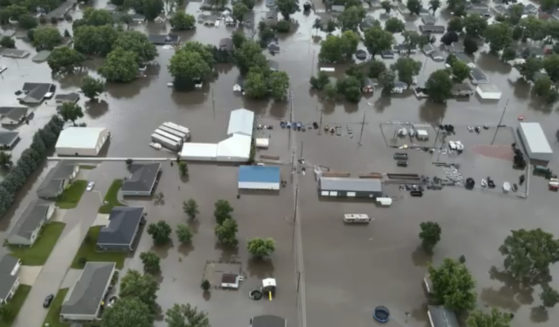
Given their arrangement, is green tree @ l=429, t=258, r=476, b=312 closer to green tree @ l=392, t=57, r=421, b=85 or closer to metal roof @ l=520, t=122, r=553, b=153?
metal roof @ l=520, t=122, r=553, b=153

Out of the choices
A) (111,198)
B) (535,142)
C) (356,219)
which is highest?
(535,142)

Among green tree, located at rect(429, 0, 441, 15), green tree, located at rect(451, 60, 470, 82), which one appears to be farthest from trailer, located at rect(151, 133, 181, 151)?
green tree, located at rect(429, 0, 441, 15)

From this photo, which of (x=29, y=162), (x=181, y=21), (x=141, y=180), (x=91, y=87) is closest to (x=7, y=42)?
(x=91, y=87)

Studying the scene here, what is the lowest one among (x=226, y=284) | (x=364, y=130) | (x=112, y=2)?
(x=226, y=284)

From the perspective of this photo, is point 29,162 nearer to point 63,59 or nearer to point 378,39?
point 63,59

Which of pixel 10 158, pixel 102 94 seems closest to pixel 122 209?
pixel 10 158

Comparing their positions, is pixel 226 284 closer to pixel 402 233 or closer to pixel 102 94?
pixel 402 233
